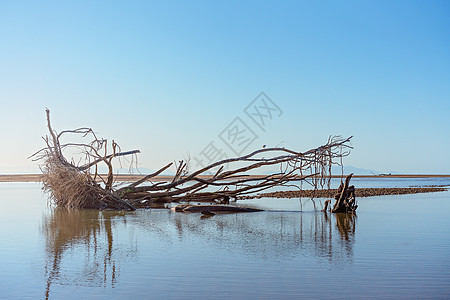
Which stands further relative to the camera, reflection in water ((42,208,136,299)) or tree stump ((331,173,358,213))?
tree stump ((331,173,358,213))

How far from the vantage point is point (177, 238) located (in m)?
8.67

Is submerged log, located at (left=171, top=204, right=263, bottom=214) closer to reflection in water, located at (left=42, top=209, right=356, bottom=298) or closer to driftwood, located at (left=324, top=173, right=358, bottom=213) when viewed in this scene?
reflection in water, located at (left=42, top=209, right=356, bottom=298)

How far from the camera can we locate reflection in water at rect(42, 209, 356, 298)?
6281 millimetres

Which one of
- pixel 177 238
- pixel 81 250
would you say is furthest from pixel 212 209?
pixel 81 250

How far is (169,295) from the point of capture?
188 inches

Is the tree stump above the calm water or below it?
above

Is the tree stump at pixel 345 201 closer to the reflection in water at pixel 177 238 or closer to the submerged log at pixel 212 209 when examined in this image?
the reflection in water at pixel 177 238

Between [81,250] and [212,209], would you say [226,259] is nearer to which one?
[81,250]

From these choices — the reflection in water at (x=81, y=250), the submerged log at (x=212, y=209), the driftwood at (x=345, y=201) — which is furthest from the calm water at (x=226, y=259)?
the submerged log at (x=212, y=209)

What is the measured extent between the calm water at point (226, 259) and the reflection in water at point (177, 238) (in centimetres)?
2

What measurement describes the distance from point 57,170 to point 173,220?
5429mm

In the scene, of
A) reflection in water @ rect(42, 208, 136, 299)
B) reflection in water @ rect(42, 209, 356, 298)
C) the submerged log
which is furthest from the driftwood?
→ reflection in water @ rect(42, 208, 136, 299)

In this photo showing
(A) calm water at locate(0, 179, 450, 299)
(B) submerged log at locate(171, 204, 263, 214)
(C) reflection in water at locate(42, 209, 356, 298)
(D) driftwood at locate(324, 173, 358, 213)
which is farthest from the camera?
(B) submerged log at locate(171, 204, 263, 214)

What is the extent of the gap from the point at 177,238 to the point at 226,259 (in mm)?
2306
